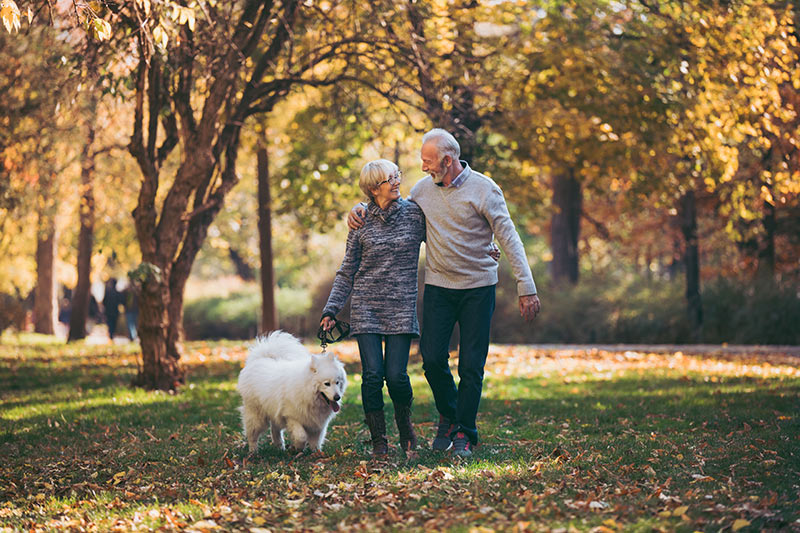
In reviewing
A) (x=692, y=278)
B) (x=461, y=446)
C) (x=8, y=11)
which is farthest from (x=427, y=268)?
(x=692, y=278)

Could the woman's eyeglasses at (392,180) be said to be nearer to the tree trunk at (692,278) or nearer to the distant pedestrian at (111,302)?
the tree trunk at (692,278)

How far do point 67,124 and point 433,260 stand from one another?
41.8ft

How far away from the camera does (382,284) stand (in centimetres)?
597

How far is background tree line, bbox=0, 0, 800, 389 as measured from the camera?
33.7 feet

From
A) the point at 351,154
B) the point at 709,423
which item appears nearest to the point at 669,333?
the point at 351,154

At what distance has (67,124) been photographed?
54.4ft

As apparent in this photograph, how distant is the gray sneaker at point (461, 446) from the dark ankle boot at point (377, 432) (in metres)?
0.50

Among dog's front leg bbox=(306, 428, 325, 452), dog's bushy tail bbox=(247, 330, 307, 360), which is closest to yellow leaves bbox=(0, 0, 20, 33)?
dog's bushy tail bbox=(247, 330, 307, 360)

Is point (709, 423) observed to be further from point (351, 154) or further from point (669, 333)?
point (669, 333)

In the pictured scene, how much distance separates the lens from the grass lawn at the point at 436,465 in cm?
460

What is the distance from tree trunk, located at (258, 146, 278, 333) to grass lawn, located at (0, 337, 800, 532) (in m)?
6.16

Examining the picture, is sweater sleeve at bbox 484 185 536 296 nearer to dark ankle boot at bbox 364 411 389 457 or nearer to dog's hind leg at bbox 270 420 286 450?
dark ankle boot at bbox 364 411 389 457

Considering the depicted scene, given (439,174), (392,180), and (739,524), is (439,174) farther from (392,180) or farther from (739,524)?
(739,524)

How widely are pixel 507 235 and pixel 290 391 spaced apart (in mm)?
1953
